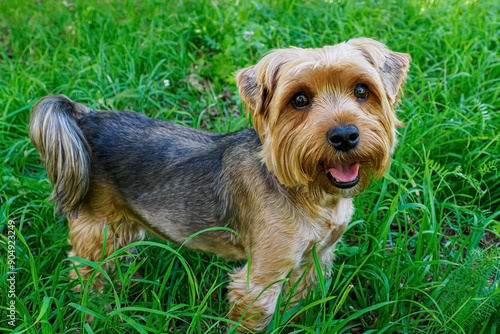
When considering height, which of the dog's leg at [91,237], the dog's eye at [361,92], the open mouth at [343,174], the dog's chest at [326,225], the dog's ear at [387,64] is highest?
the dog's ear at [387,64]

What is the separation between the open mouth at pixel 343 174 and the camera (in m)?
3.03

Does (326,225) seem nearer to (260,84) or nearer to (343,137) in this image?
(343,137)

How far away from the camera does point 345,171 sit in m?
3.06

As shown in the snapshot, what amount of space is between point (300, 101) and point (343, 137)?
39 centimetres

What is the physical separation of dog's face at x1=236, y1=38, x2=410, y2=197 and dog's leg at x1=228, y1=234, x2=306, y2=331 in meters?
0.43

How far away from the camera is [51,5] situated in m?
7.46

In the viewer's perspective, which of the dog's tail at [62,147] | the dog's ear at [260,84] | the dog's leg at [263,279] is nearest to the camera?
the dog's ear at [260,84]

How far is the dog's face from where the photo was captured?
2.88 meters

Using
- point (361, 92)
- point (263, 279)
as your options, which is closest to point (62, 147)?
point (263, 279)

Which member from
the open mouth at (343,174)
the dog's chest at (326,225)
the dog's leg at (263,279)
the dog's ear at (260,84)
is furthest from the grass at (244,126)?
the dog's ear at (260,84)

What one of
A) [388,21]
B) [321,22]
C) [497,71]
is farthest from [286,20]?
[497,71]

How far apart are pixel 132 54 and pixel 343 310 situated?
394cm

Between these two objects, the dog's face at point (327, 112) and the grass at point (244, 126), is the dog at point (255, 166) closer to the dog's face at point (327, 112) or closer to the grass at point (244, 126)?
the dog's face at point (327, 112)

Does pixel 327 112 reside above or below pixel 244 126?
above
